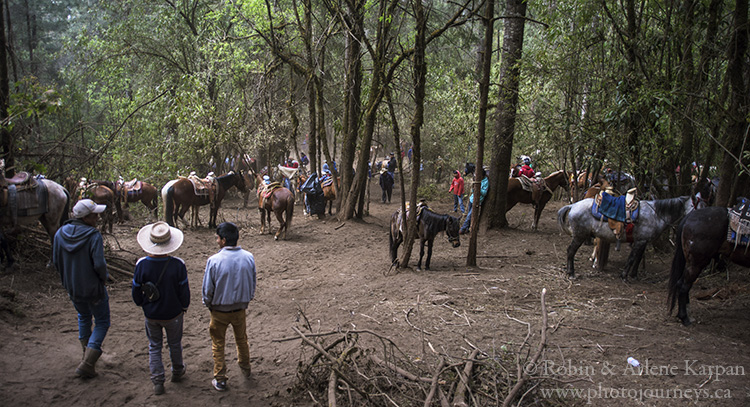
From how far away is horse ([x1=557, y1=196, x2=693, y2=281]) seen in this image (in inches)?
339

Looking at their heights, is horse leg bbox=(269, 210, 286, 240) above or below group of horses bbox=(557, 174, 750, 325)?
below

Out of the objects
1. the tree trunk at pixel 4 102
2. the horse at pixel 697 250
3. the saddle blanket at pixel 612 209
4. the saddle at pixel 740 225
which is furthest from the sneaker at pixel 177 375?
the saddle blanket at pixel 612 209

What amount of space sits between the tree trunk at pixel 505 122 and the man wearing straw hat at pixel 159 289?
930 centimetres

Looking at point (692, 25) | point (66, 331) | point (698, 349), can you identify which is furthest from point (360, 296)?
point (692, 25)

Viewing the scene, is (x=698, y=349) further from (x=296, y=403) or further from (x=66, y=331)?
(x=66, y=331)

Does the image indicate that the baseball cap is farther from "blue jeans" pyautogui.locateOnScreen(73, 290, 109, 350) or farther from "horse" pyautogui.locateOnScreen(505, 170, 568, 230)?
"horse" pyautogui.locateOnScreen(505, 170, 568, 230)

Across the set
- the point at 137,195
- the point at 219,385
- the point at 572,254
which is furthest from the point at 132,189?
the point at 572,254

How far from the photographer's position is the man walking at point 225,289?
4988 mm

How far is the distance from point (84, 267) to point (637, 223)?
898 centimetres

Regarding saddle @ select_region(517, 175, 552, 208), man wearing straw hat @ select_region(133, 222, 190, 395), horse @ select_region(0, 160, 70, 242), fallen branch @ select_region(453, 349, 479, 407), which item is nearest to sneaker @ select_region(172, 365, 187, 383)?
man wearing straw hat @ select_region(133, 222, 190, 395)

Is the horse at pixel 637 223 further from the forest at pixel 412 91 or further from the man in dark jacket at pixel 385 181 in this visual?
the man in dark jacket at pixel 385 181

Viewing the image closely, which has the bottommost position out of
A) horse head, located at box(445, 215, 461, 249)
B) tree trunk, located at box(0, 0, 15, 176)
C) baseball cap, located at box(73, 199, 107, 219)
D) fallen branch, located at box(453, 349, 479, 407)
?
→ fallen branch, located at box(453, 349, 479, 407)

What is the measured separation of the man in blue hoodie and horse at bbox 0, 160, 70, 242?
3474 mm

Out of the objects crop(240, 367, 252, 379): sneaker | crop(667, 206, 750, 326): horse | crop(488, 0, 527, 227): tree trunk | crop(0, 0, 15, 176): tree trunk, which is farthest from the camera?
crop(488, 0, 527, 227): tree trunk
